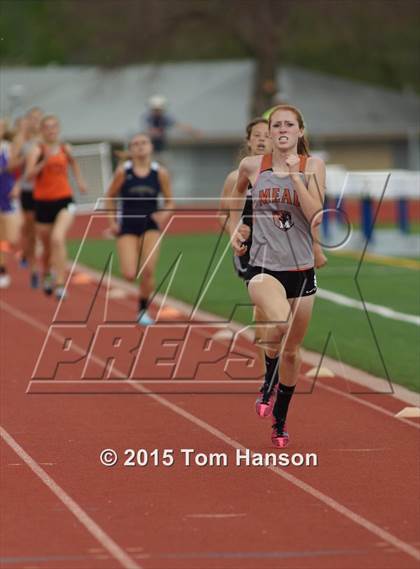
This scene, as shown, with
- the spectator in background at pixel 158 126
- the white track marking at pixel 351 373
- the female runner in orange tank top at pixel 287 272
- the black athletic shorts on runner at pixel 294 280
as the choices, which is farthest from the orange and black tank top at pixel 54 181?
the spectator in background at pixel 158 126

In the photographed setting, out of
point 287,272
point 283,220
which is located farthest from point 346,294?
point 283,220

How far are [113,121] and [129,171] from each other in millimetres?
42252

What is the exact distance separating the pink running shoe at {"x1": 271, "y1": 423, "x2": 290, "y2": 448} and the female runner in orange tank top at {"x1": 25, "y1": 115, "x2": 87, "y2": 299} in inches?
375

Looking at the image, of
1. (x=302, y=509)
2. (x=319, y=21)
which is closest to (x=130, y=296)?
(x=302, y=509)

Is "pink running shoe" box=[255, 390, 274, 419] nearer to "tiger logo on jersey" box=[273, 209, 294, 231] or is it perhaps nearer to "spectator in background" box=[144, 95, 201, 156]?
"tiger logo on jersey" box=[273, 209, 294, 231]

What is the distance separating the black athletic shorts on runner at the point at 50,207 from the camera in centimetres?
1997

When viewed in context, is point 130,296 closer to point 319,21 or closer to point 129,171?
point 129,171

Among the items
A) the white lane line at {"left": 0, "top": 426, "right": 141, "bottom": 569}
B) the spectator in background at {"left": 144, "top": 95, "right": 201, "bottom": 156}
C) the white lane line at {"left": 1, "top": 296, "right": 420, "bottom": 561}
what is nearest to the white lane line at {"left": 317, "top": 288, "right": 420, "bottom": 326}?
the white lane line at {"left": 1, "top": 296, "right": 420, "bottom": 561}

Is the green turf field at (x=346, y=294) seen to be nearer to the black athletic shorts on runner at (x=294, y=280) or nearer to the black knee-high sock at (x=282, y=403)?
the black knee-high sock at (x=282, y=403)

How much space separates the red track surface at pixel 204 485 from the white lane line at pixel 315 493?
14 millimetres

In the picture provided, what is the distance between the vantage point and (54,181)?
65.1 feet

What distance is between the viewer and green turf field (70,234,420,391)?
14547 millimetres

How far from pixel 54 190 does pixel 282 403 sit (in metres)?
10.2

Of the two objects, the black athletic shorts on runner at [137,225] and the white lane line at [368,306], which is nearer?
the black athletic shorts on runner at [137,225]
